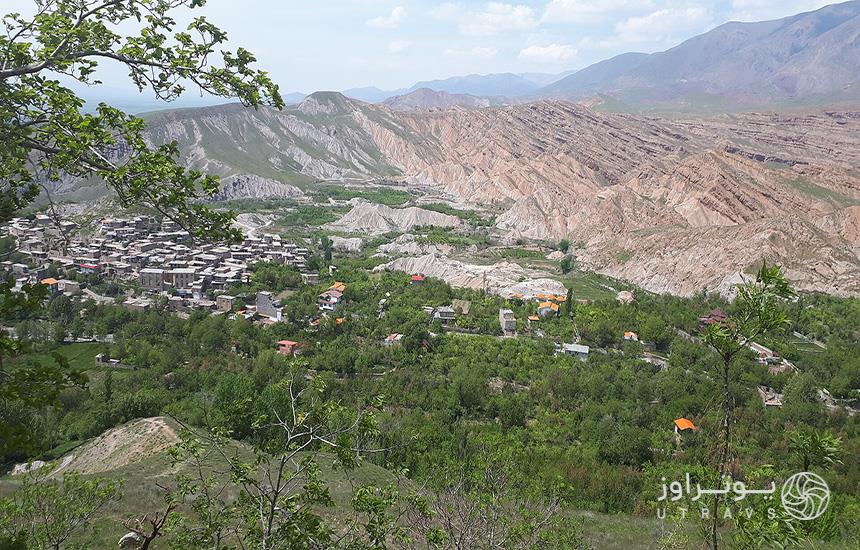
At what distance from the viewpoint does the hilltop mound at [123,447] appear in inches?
721

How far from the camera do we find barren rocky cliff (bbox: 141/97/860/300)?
4928 cm

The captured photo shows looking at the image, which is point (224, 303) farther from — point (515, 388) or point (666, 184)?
point (666, 184)

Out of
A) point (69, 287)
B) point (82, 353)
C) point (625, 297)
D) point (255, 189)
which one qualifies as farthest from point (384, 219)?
point (82, 353)

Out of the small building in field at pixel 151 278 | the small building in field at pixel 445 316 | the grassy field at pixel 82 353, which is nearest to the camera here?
the grassy field at pixel 82 353

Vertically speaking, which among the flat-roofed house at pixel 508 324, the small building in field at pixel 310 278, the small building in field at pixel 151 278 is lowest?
the flat-roofed house at pixel 508 324

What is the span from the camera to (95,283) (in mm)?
40812

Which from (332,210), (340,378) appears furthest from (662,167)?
(340,378)

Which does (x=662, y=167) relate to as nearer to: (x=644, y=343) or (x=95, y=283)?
(x=644, y=343)

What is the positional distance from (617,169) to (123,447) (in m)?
89.0

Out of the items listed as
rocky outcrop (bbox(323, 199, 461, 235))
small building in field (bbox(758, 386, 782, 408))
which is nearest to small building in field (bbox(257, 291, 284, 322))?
small building in field (bbox(758, 386, 782, 408))

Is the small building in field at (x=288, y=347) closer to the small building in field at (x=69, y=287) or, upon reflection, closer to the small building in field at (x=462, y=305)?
the small building in field at (x=462, y=305)

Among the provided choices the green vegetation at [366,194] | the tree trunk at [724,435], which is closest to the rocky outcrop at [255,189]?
the green vegetation at [366,194]

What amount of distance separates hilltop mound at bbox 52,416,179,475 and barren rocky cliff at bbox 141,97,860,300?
4297cm

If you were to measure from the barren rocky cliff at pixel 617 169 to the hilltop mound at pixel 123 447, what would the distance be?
43.0 metres
